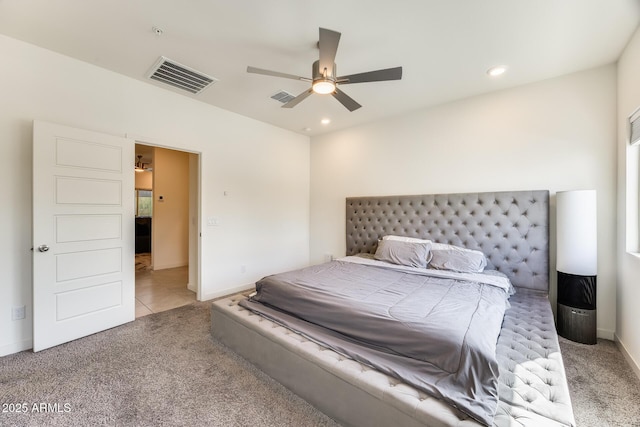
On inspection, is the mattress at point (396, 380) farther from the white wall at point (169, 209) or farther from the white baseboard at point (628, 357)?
the white wall at point (169, 209)

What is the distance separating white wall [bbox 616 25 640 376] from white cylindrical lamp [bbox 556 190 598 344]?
20 cm

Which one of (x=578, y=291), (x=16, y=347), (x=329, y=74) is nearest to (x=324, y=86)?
(x=329, y=74)

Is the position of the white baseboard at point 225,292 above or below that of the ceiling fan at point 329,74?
below

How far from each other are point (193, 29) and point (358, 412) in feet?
10.4

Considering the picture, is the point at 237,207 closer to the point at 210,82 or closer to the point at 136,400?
the point at 210,82

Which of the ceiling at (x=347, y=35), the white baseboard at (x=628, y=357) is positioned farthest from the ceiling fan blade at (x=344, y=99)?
the white baseboard at (x=628, y=357)

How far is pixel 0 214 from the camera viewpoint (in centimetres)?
237

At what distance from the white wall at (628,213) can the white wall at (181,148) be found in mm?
4310

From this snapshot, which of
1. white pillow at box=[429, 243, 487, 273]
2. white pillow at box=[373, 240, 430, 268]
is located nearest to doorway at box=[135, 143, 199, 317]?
white pillow at box=[373, 240, 430, 268]

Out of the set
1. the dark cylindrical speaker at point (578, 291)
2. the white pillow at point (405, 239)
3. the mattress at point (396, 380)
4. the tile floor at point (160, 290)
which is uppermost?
the white pillow at point (405, 239)

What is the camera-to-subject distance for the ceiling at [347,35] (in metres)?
2.00

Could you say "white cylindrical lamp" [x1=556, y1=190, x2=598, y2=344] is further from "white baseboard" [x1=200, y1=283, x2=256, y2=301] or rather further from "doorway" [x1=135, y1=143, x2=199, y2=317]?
"doorway" [x1=135, y1=143, x2=199, y2=317]

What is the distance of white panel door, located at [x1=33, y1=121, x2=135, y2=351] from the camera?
97.3 inches

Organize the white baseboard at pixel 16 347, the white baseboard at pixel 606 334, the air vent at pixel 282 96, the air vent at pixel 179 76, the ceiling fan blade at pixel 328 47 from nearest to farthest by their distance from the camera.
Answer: the ceiling fan blade at pixel 328 47
the white baseboard at pixel 16 347
the white baseboard at pixel 606 334
the air vent at pixel 179 76
the air vent at pixel 282 96
